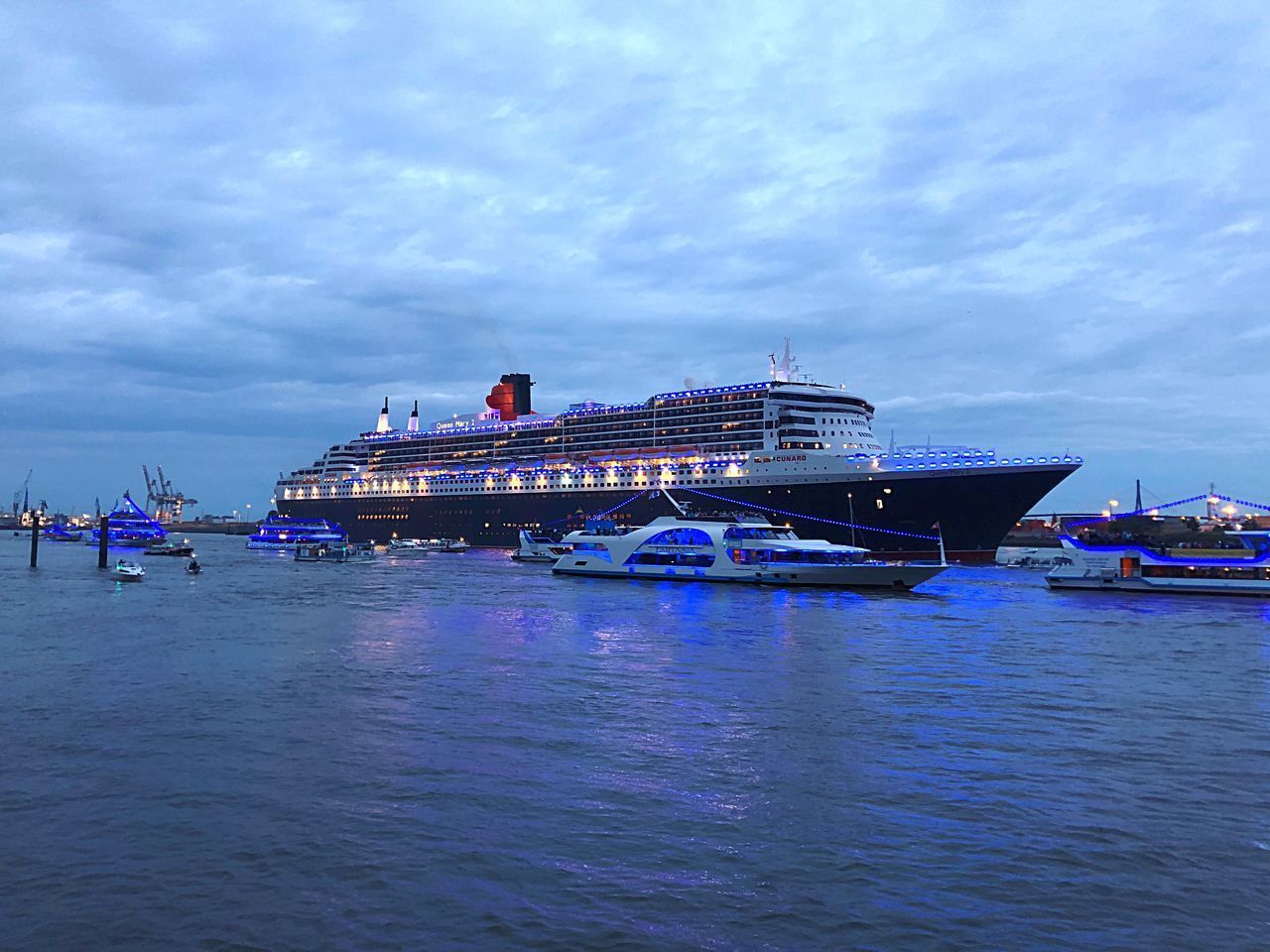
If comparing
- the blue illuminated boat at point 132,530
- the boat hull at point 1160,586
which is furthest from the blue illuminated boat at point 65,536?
the boat hull at point 1160,586

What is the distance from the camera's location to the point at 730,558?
175 ft

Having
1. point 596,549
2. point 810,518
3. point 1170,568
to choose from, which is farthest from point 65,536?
point 1170,568

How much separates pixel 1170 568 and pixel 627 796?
176 feet

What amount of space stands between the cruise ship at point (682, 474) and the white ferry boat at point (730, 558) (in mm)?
13175

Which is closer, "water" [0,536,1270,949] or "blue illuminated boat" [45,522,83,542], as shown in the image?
"water" [0,536,1270,949]

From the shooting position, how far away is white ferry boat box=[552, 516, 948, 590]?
49.5 metres

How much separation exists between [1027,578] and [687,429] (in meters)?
33.1

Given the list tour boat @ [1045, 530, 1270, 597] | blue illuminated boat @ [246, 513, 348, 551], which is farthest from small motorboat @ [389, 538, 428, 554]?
tour boat @ [1045, 530, 1270, 597]

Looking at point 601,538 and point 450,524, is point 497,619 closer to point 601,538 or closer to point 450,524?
point 601,538

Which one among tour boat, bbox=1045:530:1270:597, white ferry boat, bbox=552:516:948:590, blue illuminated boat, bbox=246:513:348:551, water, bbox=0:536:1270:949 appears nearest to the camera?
water, bbox=0:536:1270:949

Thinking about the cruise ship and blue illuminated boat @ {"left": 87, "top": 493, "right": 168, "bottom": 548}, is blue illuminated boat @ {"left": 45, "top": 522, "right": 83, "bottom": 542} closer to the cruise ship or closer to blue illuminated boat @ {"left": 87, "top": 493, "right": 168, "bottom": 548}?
blue illuminated boat @ {"left": 87, "top": 493, "right": 168, "bottom": 548}

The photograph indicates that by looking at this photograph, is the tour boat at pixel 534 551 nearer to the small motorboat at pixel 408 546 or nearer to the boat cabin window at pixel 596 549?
the boat cabin window at pixel 596 549

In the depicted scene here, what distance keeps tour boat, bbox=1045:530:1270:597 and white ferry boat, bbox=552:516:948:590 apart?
34.6 ft

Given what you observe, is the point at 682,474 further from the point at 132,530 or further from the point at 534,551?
the point at 132,530
